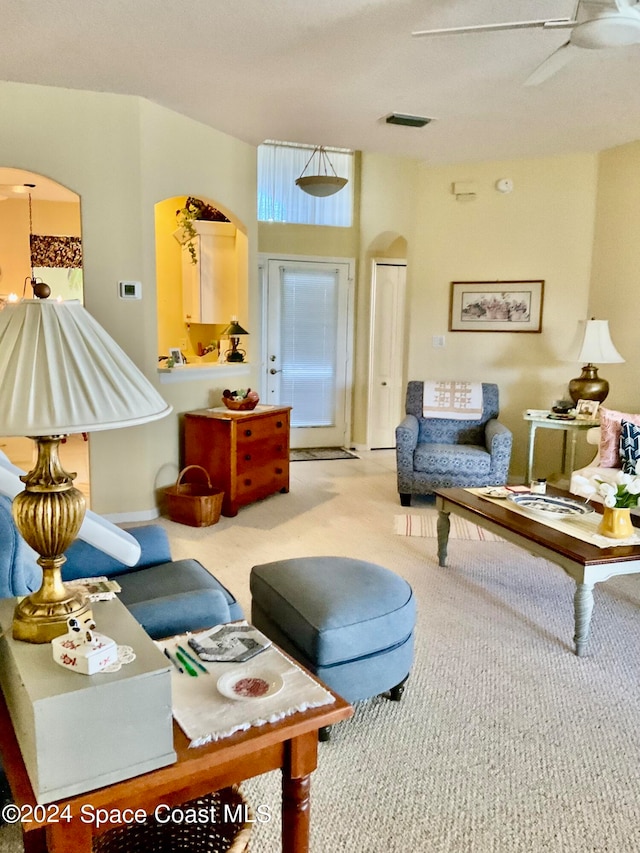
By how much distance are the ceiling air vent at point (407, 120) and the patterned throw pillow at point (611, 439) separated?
2438mm

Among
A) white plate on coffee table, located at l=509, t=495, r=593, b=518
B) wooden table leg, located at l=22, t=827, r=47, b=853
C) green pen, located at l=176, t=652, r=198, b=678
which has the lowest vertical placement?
wooden table leg, located at l=22, t=827, r=47, b=853

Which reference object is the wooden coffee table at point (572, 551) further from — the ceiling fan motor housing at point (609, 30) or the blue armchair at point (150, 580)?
the ceiling fan motor housing at point (609, 30)

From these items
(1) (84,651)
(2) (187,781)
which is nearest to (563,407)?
(2) (187,781)

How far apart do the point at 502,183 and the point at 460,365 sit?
1.61 metres

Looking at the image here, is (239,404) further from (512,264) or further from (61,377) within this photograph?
(61,377)

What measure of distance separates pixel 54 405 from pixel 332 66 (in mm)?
3245

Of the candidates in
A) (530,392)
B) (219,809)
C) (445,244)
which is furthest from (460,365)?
(219,809)

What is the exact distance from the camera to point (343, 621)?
217 centimetres

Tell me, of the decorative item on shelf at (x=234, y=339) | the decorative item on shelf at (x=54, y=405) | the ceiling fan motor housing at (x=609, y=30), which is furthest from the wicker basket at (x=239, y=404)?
the decorative item on shelf at (x=54, y=405)

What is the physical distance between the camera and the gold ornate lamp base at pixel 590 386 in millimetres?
5125

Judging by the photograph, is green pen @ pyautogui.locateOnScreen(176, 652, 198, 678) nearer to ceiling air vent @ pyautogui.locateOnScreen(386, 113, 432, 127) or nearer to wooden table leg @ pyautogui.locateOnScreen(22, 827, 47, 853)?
wooden table leg @ pyautogui.locateOnScreen(22, 827, 47, 853)

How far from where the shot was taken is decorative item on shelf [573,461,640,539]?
284 centimetres

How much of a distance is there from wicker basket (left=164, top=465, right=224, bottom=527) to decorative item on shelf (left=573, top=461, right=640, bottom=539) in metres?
2.48

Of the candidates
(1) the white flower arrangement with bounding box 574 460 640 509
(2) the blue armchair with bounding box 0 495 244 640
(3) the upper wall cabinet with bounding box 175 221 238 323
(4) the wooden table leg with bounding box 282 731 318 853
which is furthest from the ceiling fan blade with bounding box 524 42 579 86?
(3) the upper wall cabinet with bounding box 175 221 238 323
